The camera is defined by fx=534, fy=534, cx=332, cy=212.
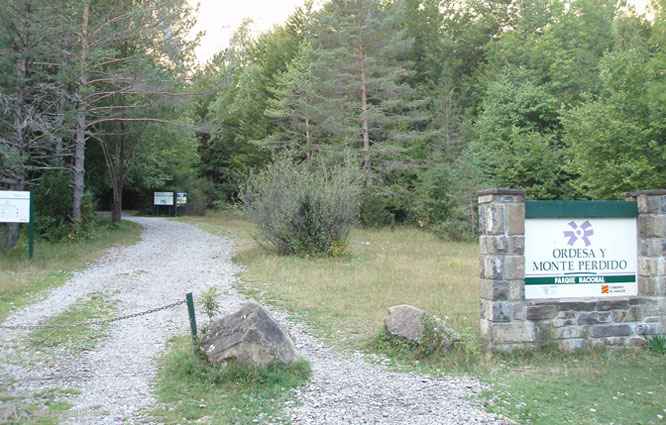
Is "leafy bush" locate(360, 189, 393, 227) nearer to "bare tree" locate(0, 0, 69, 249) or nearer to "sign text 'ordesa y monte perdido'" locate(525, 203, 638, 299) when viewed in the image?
"bare tree" locate(0, 0, 69, 249)

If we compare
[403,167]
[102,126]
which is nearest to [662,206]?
[403,167]

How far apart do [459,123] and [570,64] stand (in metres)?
6.82

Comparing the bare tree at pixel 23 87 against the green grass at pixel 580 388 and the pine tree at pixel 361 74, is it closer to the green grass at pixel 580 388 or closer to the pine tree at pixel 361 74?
the pine tree at pixel 361 74

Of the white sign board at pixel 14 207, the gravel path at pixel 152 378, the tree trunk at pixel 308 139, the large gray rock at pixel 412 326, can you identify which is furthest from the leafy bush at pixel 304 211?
the tree trunk at pixel 308 139

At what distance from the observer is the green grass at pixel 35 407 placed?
457cm

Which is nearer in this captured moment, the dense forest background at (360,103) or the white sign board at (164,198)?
the dense forest background at (360,103)

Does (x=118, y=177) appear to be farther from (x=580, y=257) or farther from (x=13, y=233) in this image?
(x=580, y=257)

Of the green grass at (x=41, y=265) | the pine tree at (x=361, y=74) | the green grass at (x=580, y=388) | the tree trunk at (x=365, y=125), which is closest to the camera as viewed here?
the green grass at (x=580, y=388)

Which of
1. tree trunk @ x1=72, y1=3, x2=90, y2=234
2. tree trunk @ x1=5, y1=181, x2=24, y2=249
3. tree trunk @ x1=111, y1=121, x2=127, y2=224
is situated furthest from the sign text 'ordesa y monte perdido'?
tree trunk @ x1=111, y1=121, x2=127, y2=224

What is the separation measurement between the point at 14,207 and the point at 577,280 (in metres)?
13.5

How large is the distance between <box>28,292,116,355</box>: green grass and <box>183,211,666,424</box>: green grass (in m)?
2.80

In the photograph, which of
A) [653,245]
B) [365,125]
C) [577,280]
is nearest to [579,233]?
[577,280]

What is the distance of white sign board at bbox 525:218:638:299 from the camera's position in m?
6.97

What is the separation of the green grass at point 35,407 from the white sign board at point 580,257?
5.44m
